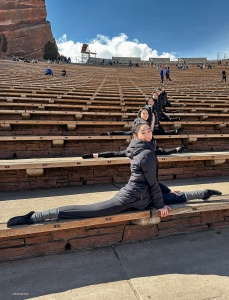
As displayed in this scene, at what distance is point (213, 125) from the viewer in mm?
5488

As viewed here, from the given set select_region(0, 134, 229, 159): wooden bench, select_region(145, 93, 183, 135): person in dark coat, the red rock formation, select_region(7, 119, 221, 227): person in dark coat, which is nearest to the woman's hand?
select_region(7, 119, 221, 227): person in dark coat

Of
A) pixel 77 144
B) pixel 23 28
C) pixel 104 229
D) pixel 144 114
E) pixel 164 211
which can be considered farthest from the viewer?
pixel 23 28

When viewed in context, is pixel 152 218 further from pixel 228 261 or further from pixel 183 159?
pixel 183 159

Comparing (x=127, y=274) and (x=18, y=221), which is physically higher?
(x=18, y=221)

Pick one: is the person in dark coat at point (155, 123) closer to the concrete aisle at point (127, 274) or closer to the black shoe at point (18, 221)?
the concrete aisle at point (127, 274)

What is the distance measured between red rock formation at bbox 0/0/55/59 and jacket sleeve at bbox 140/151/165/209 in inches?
2431

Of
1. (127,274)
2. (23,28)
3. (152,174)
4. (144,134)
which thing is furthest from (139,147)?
(23,28)

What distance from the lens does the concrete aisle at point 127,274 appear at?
1.65 meters

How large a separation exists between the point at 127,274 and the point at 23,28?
68.4 metres

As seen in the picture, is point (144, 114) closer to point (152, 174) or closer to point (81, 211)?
point (152, 174)

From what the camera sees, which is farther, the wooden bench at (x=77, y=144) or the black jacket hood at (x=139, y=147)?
the wooden bench at (x=77, y=144)

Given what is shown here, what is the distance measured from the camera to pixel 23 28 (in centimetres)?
5528

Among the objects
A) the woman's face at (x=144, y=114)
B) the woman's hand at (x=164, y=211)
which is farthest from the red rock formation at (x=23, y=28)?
the woman's hand at (x=164, y=211)

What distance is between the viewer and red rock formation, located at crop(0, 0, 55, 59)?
53866mm
